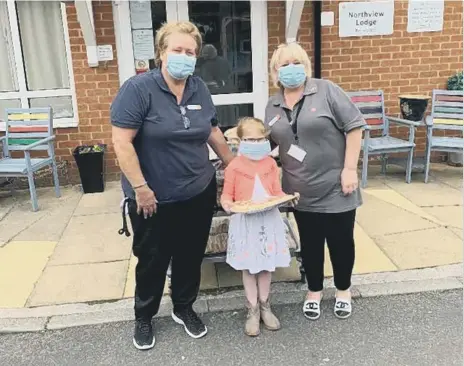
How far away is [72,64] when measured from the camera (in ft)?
19.7

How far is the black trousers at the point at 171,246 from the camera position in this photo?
285 centimetres

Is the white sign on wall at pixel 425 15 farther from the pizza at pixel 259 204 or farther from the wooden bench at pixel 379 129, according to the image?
the pizza at pixel 259 204

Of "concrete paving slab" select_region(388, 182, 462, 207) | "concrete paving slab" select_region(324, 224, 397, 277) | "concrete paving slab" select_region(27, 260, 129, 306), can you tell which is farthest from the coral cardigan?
"concrete paving slab" select_region(388, 182, 462, 207)

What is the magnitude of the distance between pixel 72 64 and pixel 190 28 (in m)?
3.73

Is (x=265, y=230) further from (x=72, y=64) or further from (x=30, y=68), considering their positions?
(x=30, y=68)

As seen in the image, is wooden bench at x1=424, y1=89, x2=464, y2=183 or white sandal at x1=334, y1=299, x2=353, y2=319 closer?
white sandal at x1=334, y1=299, x2=353, y2=319

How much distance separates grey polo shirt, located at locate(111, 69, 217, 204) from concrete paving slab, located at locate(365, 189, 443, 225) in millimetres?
2874

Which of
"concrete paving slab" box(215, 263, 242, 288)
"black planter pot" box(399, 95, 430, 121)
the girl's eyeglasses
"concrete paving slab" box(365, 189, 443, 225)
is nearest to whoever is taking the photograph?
the girl's eyeglasses

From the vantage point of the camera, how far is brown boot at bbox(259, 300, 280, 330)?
10.4 feet

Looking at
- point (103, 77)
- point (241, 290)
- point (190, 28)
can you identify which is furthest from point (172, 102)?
point (103, 77)

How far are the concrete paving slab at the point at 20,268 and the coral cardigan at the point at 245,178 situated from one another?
1771mm

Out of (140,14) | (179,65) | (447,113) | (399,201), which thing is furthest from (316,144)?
(447,113)

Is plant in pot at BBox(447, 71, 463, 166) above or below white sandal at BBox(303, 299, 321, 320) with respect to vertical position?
above

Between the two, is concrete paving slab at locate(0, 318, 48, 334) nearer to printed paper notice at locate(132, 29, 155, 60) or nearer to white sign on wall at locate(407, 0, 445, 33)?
printed paper notice at locate(132, 29, 155, 60)
